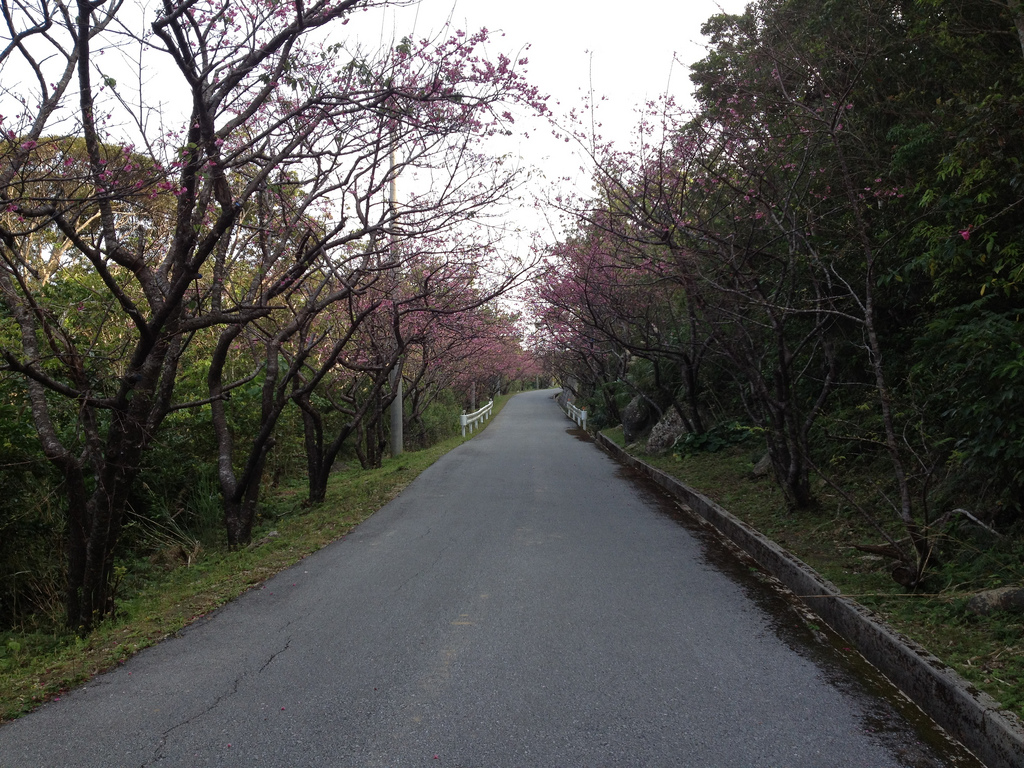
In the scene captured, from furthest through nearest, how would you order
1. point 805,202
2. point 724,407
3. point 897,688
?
point 724,407 → point 805,202 → point 897,688

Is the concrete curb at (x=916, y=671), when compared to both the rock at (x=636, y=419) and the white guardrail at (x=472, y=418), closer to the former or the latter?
the rock at (x=636, y=419)

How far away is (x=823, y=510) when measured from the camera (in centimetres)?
859

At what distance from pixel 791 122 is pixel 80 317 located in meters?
9.70

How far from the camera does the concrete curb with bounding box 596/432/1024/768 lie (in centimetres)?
334

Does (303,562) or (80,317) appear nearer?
(303,562)

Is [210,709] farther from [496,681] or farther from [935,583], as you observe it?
[935,583]

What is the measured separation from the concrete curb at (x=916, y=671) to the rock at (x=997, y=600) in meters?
0.68

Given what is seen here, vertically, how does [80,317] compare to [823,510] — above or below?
above

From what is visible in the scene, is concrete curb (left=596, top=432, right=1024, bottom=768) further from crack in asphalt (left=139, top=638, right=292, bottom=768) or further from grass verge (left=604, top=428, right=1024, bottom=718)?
crack in asphalt (left=139, top=638, right=292, bottom=768)

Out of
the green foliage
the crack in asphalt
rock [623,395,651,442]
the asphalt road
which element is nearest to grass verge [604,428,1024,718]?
the asphalt road

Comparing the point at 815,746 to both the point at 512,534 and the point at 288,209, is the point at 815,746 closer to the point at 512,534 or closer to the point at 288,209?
the point at 512,534

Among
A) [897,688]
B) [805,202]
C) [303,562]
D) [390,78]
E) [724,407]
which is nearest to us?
[897,688]

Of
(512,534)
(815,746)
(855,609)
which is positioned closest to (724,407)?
(512,534)

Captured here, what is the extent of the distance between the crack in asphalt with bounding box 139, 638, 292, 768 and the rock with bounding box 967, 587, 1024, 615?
15.4 ft
